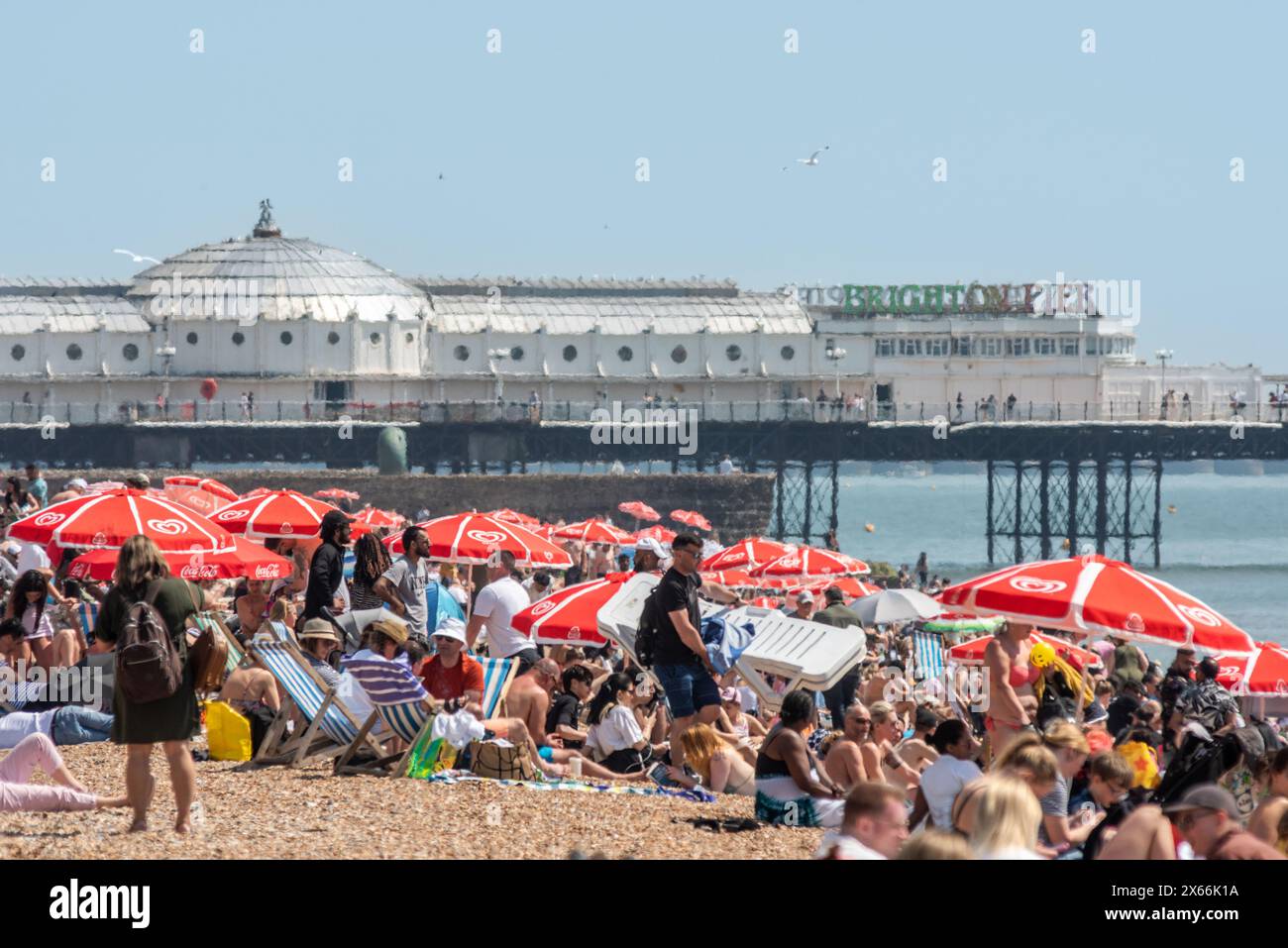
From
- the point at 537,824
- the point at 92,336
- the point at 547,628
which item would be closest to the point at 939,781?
the point at 537,824

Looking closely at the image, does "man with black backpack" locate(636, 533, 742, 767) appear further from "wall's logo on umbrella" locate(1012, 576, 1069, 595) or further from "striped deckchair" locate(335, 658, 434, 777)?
"wall's logo on umbrella" locate(1012, 576, 1069, 595)

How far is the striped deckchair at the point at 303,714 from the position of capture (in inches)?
449

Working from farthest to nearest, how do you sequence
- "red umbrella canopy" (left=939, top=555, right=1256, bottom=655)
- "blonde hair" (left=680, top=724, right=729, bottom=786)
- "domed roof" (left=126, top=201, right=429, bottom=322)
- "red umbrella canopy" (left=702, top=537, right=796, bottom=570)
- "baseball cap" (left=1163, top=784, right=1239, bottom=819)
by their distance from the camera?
"domed roof" (left=126, top=201, right=429, bottom=322), "red umbrella canopy" (left=702, top=537, right=796, bottom=570), "red umbrella canopy" (left=939, top=555, right=1256, bottom=655), "blonde hair" (left=680, top=724, right=729, bottom=786), "baseball cap" (left=1163, top=784, right=1239, bottom=819)

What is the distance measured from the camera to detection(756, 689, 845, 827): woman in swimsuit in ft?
33.3

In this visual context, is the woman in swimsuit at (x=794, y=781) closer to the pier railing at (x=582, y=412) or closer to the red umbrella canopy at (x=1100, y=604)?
the red umbrella canopy at (x=1100, y=604)

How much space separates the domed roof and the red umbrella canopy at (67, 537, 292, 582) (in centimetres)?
5383

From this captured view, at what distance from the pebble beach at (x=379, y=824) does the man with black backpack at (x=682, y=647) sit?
2.46ft

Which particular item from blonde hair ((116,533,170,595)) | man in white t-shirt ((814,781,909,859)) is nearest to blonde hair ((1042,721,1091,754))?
man in white t-shirt ((814,781,909,859))

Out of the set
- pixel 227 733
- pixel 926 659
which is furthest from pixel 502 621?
pixel 926 659

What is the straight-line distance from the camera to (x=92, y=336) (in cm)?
6875

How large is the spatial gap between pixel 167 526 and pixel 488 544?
5.20 m
